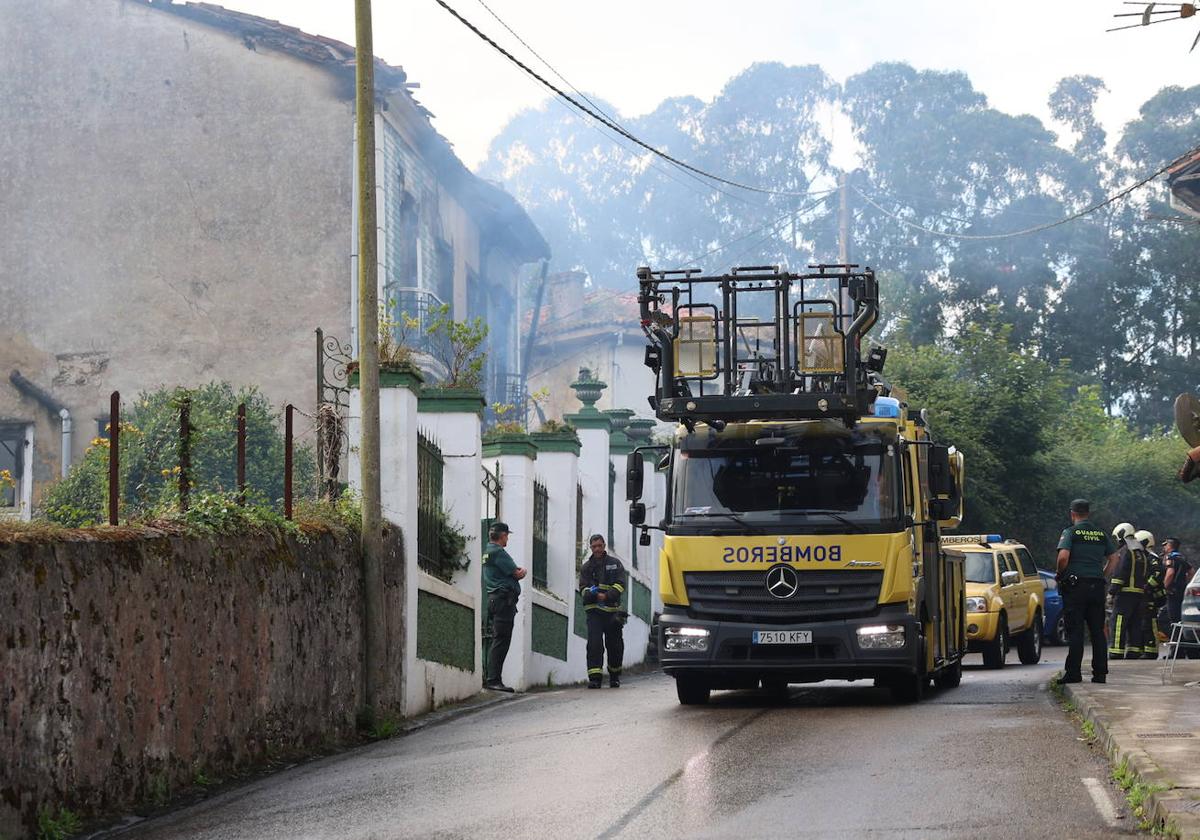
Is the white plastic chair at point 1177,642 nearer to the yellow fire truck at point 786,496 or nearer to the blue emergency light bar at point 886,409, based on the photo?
the yellow fire truck at point 786,496

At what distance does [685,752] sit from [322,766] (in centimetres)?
262

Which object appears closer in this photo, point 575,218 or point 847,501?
point 847,501

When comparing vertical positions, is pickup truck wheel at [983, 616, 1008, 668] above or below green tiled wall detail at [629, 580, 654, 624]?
below

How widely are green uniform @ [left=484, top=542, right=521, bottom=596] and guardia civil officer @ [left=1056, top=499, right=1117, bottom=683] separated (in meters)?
5.75

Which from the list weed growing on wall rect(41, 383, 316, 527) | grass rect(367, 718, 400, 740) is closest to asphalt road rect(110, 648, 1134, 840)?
grass rect(367, 718, 400, 740)

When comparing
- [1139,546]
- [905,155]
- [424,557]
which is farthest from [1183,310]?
[424,557]

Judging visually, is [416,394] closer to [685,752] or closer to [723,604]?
[723,604]

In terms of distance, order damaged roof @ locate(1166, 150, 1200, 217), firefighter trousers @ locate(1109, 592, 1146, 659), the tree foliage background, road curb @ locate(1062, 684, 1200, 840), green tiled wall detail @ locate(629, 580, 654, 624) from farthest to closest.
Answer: the tree foliage background < green tiled wall detail @ locate(629, 580, 654, 624) < firefighter trousers @ locate(1109, 592, 1146, 659) < damaged roof @ locate(1166, 150, 1200, 217) < road curb @ locate(1062, 684, 1200, 840)

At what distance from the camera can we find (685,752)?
11727 millimetres

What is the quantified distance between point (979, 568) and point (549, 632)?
671 cm

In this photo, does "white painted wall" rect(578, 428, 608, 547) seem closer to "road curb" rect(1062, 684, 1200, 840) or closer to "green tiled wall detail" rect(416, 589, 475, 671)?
"green tiled wall detail" rect(416, 589, 475, 671)

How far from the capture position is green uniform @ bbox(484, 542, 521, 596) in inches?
760

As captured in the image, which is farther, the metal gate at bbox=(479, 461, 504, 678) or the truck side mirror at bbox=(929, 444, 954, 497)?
the metal gate at bbox=(479, 461, 504, 678)

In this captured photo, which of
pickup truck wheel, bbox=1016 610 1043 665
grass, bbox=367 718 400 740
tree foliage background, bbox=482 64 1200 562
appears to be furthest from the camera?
tree foliage background, bbox=482 64 1200 562
